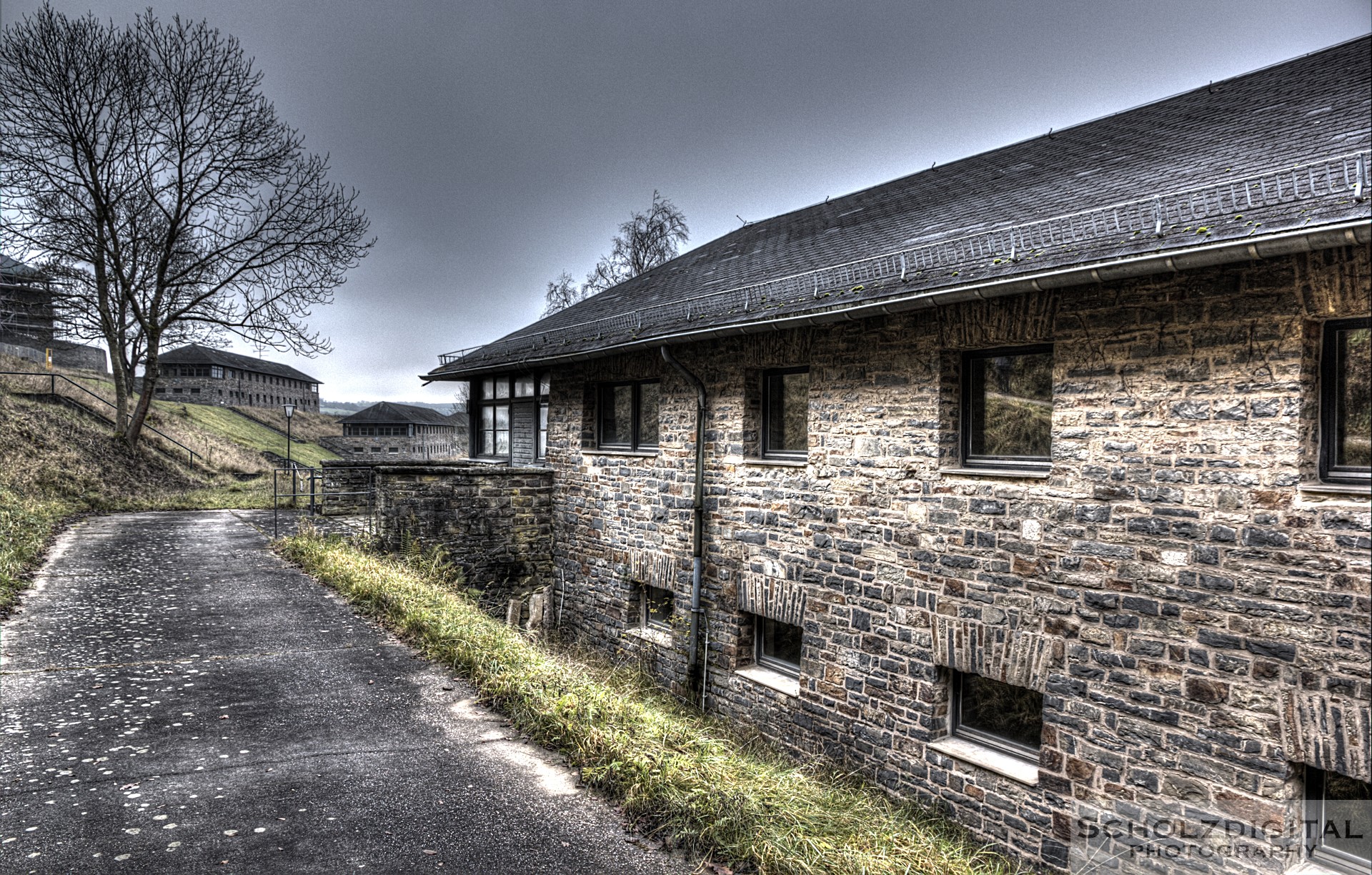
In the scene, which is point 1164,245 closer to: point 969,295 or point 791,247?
point 969,295

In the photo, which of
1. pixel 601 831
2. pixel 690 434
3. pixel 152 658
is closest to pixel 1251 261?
pixel 601 831

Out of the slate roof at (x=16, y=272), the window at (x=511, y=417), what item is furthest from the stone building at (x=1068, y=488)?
the slate roof at (x=16, y=272)

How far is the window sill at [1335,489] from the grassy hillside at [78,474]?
1092 cm

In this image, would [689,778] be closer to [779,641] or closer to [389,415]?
[779,641]

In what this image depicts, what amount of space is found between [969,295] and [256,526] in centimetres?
1455

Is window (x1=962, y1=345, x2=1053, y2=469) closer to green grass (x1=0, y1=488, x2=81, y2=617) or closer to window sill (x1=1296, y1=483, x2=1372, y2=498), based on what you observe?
window sill (x1=1296, y1=483, x2=1372, y2=498)

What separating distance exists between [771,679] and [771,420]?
9.43 ft

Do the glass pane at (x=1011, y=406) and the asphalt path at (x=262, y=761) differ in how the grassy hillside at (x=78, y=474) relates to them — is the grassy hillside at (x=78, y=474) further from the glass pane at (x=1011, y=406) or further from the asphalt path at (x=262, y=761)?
the glass pane at (x=1011, y=406)

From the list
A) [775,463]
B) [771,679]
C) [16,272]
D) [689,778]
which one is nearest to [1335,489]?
[689,778]

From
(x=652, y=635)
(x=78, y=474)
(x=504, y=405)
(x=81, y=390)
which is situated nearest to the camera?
(x=652, y=635)

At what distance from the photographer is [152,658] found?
6082 mm

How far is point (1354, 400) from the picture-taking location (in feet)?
14.3

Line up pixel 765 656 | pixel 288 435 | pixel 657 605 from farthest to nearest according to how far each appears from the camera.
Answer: pixel 288 435
pixel 657 605
pixel 765 656

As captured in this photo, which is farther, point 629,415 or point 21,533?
point 21,533
